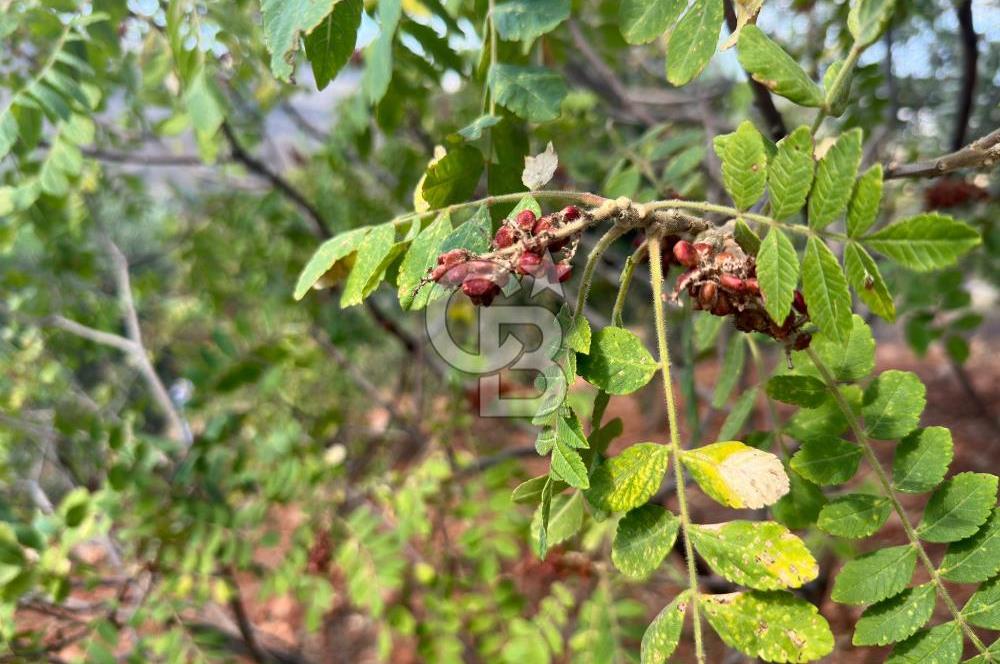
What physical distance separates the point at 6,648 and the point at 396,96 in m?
1.33

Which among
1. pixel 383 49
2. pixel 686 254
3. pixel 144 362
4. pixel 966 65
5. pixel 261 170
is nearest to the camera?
pixel 686 254

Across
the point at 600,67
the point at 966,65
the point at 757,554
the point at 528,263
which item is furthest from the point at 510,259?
the point at 600,67

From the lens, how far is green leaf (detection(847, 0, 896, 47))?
66 cm

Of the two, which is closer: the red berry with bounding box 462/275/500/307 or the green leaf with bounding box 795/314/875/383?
the red berry with bounding box 462/275/500/307

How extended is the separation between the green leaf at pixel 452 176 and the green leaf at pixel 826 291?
1.31 ft

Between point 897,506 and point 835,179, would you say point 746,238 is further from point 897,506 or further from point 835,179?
point 897,506

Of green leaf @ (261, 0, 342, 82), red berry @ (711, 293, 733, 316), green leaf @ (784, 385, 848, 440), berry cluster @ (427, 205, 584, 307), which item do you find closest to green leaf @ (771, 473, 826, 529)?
green leaf @ (784, 385, 848, 440)

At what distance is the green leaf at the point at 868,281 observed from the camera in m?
0.68

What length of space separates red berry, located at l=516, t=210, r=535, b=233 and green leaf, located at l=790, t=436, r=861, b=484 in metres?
0.38

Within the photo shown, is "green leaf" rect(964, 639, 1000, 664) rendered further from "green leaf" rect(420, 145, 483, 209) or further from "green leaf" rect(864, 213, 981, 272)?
"green leaf" rect(420, 145, 483, 209)

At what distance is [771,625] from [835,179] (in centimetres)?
40

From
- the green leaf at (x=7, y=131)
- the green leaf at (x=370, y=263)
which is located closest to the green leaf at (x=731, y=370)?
the green leaf at (x=370, y=263)

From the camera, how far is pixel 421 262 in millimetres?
775

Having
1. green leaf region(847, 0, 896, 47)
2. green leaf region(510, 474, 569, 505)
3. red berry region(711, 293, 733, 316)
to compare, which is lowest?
green leaf region(510, 474, 569, 505)
